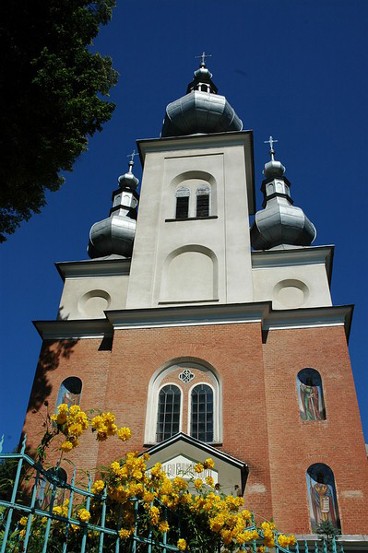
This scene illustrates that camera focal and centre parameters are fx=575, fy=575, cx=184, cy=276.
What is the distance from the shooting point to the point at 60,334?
19.7 metres

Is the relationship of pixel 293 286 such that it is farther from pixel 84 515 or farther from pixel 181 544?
pixel 84 515

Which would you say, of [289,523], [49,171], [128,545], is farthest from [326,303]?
[128,545]

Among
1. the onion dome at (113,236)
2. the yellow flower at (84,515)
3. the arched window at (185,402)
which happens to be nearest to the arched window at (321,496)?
the arched window at (185,402)

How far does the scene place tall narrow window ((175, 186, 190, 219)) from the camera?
22.5 m

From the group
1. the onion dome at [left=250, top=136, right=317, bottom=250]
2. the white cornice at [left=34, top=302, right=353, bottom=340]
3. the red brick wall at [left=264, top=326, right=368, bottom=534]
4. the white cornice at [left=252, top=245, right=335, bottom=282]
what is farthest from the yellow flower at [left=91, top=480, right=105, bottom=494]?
the onion dome at [left=250, top=136, right=317, bottom=250]

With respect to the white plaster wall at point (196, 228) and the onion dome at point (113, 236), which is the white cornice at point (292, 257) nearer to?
the white plaster wall at point (196, 228)

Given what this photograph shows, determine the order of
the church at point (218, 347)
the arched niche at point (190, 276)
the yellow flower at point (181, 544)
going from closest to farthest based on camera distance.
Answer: the yellow flower at point (181, 544), the church at point (218, 347), the arched niche at point (190, 276)

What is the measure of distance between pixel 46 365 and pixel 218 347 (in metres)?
5.81

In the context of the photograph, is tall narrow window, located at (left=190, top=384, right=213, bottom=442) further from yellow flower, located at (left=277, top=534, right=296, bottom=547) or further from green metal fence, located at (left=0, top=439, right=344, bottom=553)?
green metal fence, located at (left=0, top=439, right=344, bottom=553)

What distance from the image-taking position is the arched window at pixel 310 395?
55.1ft

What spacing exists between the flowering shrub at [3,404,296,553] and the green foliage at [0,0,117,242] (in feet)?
23.6

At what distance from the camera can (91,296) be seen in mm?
21531

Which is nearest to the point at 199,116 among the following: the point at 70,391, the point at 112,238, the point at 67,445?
the point at 112,238

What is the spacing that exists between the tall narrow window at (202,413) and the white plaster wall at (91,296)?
494cm
